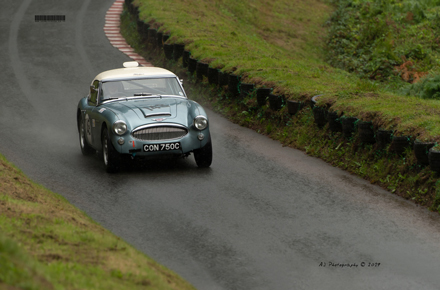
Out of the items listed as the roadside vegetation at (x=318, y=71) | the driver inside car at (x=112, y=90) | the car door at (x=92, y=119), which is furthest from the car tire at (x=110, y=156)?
the roadside vegetation at (x=318, y=71)

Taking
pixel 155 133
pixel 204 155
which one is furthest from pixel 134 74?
pixel 204 155

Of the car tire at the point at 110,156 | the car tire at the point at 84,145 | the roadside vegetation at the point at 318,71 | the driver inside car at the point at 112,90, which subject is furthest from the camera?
the car tire at the point at 84,145

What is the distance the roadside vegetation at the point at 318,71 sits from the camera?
9883 mm

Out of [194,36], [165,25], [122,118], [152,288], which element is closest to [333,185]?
[122,118]

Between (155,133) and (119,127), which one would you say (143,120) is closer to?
(155,133)

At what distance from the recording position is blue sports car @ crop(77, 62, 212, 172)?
10117 mm

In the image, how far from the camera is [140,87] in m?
11.6

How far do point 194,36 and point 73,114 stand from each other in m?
6.73

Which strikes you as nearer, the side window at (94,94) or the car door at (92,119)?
the car door at (92,119)

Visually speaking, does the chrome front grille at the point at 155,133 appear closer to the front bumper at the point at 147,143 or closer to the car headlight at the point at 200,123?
the front bumper at the point at 147,143

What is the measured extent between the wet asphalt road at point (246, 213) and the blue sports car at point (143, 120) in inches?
15.8

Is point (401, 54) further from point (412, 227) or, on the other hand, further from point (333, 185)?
point (412, 227)

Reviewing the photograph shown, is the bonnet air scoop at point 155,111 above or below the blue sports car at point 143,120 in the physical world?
above

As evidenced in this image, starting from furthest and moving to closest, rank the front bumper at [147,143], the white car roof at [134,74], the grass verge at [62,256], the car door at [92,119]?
the white car roof at [134,74]
the car door at [92,119]
the front bumper at [147,143]
the grass verge at [62,256]
